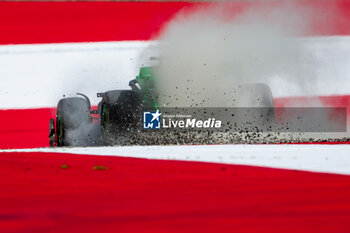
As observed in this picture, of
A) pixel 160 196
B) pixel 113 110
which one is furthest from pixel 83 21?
pixel 160 196

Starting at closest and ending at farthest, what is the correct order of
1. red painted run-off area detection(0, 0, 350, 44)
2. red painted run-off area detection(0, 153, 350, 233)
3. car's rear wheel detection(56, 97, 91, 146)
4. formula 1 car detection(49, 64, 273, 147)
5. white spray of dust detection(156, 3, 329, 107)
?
red painted run-off area detection(0, 153, 350, 233) → formula 1 car detection(49, 64, 273, 147) → car's rear wheel detection(56, 97, 91, 146) → white spray of dust detection(156, 3, 329, 107) → red painted run-off area detection(0, 0, 350, 44)

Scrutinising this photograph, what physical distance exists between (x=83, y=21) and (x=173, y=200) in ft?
17.9

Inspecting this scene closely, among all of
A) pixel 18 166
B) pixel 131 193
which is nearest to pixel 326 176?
pixel 131 193

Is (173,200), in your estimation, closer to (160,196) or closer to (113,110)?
(160,196)

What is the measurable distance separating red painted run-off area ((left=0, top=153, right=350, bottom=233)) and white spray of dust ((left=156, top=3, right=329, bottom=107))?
312 cm

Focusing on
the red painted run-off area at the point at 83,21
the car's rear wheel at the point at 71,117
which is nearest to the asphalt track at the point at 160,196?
the car's rear wheel at the point at 71,117

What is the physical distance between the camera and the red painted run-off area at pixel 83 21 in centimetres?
734

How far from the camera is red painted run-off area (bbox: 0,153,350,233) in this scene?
5.94 ft

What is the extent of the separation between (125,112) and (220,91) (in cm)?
95

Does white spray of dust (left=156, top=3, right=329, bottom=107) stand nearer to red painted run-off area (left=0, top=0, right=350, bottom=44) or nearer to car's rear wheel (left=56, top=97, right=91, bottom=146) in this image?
red painted run-off area (left=0, top=0, right=350, bottom=44)

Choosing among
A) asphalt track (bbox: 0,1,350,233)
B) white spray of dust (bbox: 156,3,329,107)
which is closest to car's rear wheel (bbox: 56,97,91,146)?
white spray of dust (bbox: 156,3,329,107)

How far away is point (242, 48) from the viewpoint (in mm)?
7617

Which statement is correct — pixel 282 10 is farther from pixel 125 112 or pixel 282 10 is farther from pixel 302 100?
pixel 125 112

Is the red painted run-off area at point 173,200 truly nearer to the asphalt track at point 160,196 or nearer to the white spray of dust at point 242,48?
the asphalt track at point 160,196
